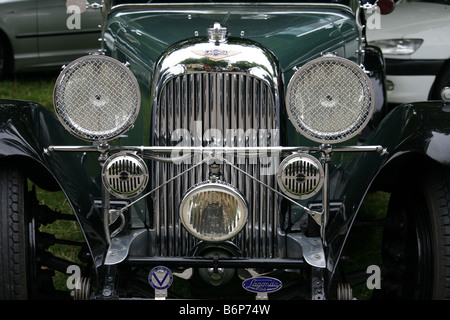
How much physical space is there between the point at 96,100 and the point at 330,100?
898 mm

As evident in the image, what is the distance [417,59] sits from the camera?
20.1 ft

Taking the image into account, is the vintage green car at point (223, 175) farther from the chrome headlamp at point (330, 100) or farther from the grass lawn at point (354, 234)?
the grass lawn at point (354, 234)

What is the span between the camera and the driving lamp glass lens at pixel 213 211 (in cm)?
271

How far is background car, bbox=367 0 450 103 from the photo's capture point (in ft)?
20.1

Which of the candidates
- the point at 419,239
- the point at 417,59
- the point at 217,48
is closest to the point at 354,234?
the point at 419,239

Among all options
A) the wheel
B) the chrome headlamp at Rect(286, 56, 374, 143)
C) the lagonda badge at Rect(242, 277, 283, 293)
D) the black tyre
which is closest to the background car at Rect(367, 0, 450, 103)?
the wheel

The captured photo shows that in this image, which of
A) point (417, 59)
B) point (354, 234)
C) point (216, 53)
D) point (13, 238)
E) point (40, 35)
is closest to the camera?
point (13, 238)

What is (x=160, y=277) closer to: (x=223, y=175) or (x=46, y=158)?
(x=223, y=175)

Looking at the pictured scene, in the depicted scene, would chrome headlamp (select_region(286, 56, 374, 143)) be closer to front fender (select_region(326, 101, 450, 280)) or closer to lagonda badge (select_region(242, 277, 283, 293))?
front fender (select_region(326, 101, 450, 280))

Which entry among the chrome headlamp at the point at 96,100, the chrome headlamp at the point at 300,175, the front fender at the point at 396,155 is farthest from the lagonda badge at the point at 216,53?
the front fender at the point at 396,155

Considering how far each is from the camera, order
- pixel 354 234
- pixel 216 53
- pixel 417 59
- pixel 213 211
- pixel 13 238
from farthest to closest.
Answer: pixel 417 59 < pixel 354 234 < pixel 216 53 < pixel 13 238 < pixel 213 211

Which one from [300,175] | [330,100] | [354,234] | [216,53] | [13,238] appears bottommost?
[354,234]

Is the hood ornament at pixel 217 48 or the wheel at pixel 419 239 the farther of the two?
the hood ornament at pixel 217 48

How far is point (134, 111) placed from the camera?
2771 mm
